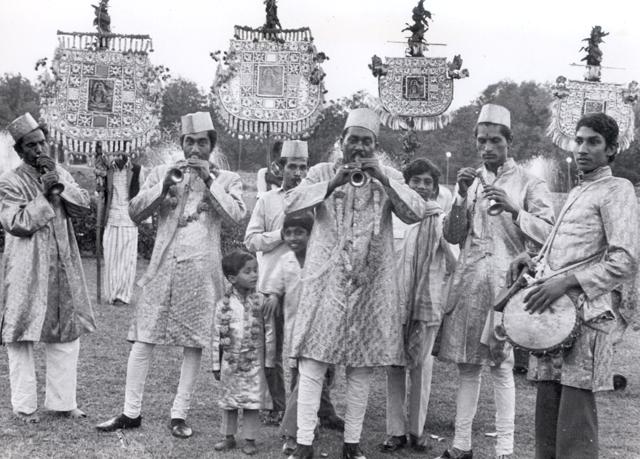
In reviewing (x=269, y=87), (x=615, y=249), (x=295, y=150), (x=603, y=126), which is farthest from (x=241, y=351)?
(x=269, y=87)

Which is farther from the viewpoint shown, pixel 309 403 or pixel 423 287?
pixel 423 287

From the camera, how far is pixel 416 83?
1021cm

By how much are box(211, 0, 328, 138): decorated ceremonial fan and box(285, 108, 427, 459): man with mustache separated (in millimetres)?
5162

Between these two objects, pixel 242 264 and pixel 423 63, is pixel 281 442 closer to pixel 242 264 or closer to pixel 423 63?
pixel 242 264

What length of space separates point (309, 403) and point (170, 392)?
237cm

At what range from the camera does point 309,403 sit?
4867mm

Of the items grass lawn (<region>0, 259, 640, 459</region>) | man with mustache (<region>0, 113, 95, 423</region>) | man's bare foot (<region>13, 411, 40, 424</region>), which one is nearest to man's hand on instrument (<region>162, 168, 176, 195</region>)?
man with mustache (<region>0, 113, 95, 423</region>)

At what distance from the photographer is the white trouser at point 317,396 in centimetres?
486

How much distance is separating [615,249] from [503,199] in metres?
1.21

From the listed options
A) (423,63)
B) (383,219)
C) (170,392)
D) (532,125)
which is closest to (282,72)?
(423,63)

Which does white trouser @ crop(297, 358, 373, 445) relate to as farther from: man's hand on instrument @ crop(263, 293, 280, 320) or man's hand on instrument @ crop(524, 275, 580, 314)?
man's hand on instrument @ crop(524, 275, 580, 314)

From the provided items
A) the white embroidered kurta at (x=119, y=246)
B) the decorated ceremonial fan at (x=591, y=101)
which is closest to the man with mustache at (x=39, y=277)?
the white embroidered kurta at (x=119, y=246)

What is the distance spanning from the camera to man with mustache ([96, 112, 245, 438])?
18.1 ft

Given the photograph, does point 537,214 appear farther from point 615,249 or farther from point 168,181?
point 168,181
